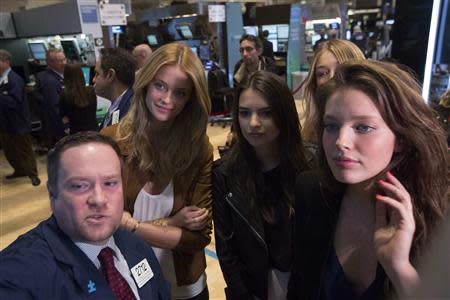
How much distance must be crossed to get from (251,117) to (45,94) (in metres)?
4.83

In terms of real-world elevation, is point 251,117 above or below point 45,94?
above

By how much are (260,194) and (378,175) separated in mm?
580

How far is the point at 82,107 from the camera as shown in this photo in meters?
4.35

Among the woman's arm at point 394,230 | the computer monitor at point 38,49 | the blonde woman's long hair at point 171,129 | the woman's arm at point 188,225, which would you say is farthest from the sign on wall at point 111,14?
the woman's arm at point 394,230

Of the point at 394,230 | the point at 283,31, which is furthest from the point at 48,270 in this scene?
the point at 283,31

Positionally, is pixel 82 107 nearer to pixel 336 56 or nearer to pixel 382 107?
pixel 336 56

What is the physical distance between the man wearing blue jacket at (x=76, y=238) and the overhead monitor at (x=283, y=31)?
36.2 feet

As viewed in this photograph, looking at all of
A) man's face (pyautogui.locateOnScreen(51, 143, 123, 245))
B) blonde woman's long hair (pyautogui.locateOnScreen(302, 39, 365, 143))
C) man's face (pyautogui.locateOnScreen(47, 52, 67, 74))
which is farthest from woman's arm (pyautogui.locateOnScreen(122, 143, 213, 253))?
man's face (pyautogui.locateOnScreen(47, 52, 67, 74))

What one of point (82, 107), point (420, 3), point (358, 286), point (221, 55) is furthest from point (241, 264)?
point (221, 55)

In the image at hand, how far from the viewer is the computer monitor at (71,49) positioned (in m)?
7.42

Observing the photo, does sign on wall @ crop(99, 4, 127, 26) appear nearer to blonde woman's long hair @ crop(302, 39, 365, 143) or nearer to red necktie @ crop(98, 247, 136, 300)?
blonde woman's long hair @ crop(302, 39, 365, 143)

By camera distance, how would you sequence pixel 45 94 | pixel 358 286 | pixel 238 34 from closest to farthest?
pixel 358 286, pixel 45 94, pixel 238 34

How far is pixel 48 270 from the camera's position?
90cm

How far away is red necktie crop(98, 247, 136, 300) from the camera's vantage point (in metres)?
1.05
